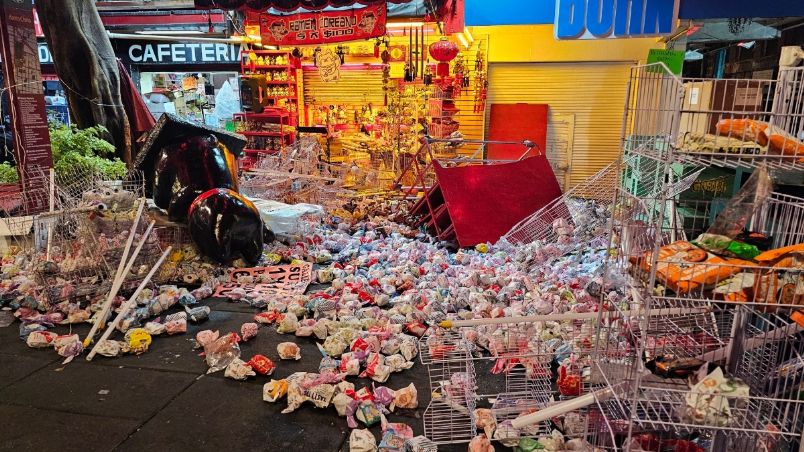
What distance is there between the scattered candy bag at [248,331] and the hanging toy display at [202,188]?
145cm

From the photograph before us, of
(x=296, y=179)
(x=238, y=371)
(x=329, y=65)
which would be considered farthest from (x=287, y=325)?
(x=329, y=65)

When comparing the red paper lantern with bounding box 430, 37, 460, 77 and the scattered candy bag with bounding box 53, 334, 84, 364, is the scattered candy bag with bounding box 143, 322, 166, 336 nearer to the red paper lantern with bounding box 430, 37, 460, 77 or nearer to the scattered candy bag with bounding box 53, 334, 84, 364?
the scattered candy bag with bounding box 53, 334, 84, 364

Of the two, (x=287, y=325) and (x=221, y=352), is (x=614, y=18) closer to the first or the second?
(x=287, y=325)

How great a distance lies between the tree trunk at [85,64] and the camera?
8.05m

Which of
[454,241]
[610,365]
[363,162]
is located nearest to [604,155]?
[363,162]

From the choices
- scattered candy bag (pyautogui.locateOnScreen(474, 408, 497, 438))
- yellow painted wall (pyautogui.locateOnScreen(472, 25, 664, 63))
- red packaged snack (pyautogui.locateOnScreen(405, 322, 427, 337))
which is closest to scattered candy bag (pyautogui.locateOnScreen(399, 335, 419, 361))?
red packaged snack (pyautogui.locateOnScreen(405, 322, 427, 337))

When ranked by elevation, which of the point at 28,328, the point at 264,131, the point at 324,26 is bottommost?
the point at 28,328

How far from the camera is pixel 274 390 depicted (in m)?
3.16

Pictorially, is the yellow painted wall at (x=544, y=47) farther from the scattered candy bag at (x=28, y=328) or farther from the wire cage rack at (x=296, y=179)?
the scattered candy bag at (x=28, y=328)

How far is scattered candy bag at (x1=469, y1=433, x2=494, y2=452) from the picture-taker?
2.59 meters

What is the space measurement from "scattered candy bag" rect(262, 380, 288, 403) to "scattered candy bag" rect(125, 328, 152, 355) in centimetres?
122

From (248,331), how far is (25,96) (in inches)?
186

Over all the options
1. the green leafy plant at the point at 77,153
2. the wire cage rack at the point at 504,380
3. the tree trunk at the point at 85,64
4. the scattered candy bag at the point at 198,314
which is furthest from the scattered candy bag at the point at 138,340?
the tree trunk at the point at 85,64

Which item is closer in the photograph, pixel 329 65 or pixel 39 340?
pixel 39 340
